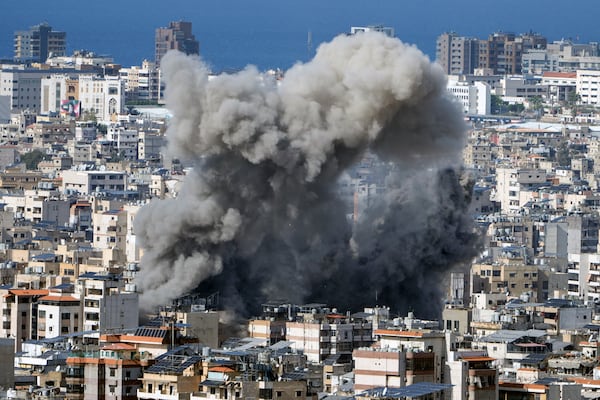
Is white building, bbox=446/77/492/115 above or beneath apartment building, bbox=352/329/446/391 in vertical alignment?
above

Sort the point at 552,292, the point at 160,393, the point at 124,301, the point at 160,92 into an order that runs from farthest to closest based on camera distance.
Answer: the point at 160,92 < the point at 552,292 < the point at 124,301 < the point at 160,393

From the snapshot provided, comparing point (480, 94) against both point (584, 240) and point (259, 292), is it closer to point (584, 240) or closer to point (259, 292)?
point (584, 240)

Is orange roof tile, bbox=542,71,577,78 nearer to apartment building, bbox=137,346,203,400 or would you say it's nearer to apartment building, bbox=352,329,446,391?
apartment building, bbox=352,329,446,391

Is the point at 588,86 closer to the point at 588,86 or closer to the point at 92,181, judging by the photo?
the point at 588,86

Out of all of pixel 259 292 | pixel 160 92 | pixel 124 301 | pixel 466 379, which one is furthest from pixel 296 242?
pixel 160 92

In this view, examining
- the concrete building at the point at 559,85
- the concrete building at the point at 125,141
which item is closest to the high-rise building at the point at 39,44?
the concrete building at the point at 559,85

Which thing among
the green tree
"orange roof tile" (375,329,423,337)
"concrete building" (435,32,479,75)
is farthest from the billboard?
"orange roof tile" (375,329,423,337)
